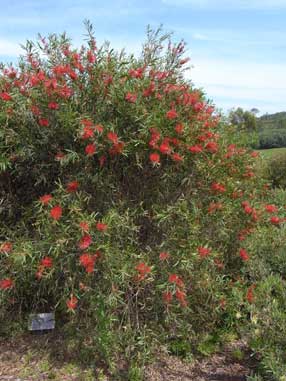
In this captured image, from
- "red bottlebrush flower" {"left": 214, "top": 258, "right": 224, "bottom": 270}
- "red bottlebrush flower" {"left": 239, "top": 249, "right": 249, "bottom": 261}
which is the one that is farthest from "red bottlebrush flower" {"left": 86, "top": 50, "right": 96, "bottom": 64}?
"red bottlebrush flower" {"left": 239, "top": 249, "right": 249, "bottom": 261}

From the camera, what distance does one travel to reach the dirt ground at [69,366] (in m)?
3.15

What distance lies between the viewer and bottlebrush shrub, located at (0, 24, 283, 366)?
9.73ft

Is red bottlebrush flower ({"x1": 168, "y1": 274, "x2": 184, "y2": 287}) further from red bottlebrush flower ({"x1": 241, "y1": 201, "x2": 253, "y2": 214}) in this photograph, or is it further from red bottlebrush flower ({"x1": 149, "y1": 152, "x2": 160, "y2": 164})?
red bottlebrush flower ({"x1": 241, "y1": 201, "x2": 253, "y2": 214})

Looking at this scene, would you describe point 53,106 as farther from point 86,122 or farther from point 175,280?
point 175,280

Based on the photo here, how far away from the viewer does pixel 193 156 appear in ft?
10.9

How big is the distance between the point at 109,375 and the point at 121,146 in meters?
1.60

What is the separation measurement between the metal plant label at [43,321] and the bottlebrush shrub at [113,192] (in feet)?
0.44

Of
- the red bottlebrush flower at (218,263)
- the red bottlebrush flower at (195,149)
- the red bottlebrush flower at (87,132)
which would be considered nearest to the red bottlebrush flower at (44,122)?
the red bottlebrush flower at (87,132)

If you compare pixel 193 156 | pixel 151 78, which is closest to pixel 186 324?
pixel 193 156

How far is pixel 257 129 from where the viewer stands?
43.0 ft


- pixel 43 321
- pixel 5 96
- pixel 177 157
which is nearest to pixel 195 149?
pixel 177 157

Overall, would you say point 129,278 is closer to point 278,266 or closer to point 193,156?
point 193,156

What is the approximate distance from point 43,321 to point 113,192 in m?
1.15

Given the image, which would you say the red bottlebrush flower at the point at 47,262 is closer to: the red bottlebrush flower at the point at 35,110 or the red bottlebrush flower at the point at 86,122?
the red bottlebrush flower at the point at 86,122
